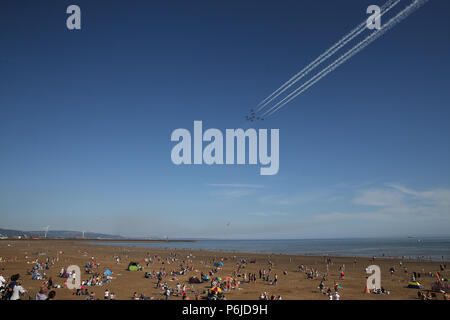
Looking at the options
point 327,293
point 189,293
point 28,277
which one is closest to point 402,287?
point 327,293

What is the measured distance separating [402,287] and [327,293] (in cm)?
1098
